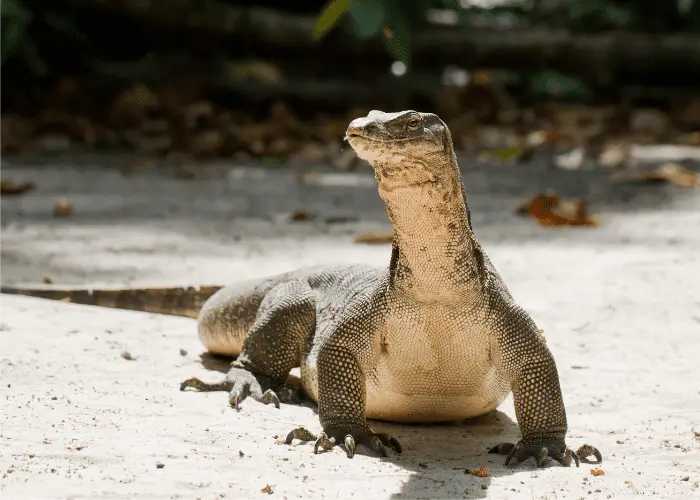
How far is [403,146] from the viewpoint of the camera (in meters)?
2.99

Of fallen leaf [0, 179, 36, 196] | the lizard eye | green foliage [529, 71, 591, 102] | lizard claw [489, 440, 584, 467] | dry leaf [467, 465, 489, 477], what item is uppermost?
green foliage [529, 71, 591, 102]

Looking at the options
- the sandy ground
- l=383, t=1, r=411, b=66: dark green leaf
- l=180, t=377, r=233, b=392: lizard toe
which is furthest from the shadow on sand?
l=383, t=1, r=411, b=66: dark green leaf

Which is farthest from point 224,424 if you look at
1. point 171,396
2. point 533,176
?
point 533,176

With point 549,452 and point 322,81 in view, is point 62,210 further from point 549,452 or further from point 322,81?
point 322,81

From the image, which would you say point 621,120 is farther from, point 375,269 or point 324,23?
point 375,269

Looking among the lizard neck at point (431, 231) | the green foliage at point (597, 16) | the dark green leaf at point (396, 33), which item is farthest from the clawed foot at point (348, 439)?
the green foliage at point (597, 16)

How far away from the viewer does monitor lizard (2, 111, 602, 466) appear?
10.2 ft

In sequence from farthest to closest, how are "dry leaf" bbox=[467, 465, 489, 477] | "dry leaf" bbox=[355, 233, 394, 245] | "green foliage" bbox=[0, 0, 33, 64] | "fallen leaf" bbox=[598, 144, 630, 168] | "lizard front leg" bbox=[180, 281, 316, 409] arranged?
1. "green foliage" bbox=[0, 0, 33, 64]
2. "fallen leaf" bbox=[598, 144, 630, 168]
3. "dry leaf" bbox=[355, 233, 394, 245]
4. "lizard front leg" bbox=[180, 281, 316, 409]
5. "dry leaf" bbox=[467, 465, 489, 477]

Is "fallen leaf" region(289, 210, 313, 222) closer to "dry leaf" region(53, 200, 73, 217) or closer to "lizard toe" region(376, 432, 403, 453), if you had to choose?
"dry leaf" region(53, 200, 73, 217)

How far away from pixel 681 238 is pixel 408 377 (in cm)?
331

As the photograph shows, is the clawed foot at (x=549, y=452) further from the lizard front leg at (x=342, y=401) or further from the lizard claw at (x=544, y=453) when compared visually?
the lizard front leg at (x=342, y=401)

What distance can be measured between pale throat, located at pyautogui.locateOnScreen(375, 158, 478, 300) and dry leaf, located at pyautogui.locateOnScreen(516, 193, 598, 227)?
146 inches

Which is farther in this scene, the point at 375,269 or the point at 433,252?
the point at 375,269

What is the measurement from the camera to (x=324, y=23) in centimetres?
610
